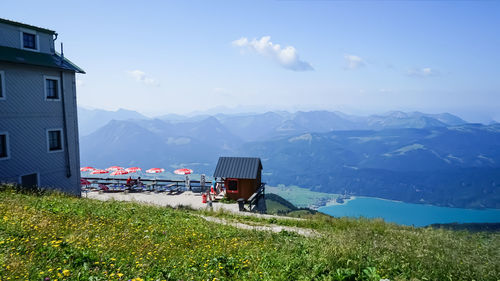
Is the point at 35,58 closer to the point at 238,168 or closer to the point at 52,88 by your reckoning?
the point at 52,88

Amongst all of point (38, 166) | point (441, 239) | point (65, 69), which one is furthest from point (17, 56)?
point (441, 239)

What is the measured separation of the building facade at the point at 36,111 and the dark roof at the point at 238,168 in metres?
12.6

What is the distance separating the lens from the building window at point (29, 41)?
2317 cm

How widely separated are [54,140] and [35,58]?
6430 mm

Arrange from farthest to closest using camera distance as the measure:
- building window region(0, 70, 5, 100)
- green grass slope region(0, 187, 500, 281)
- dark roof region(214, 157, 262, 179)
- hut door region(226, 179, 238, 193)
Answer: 1. hut door region(226, 179, 238, 193)
2. dark roof region(214, 157, 262, 179)
3. building window region(0, 70, 5, 100)
4. green grass slope region(0, 187, 500, 281)

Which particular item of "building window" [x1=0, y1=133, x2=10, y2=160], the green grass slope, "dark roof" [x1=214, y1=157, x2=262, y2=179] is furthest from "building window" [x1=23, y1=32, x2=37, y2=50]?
"dark roof" [x1=214, y1=157, x2=262, y2=179]

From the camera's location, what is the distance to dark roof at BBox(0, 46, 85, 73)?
2138 cm

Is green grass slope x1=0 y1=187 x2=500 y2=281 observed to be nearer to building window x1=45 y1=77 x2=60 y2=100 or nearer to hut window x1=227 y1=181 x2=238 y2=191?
building window x1=45 y1=77 x2=60 y2=100

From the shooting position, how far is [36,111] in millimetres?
23344

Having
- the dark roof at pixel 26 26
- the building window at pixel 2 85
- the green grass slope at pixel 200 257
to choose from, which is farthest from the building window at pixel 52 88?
the green grass slope at pixel 200 257

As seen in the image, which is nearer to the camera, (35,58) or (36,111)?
(35,58)

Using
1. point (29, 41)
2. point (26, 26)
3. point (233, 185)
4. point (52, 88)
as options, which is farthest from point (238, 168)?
point (26, 26)

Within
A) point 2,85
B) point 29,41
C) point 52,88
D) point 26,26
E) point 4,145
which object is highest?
point 26,26

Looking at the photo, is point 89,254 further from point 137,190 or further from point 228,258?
point 137,190
